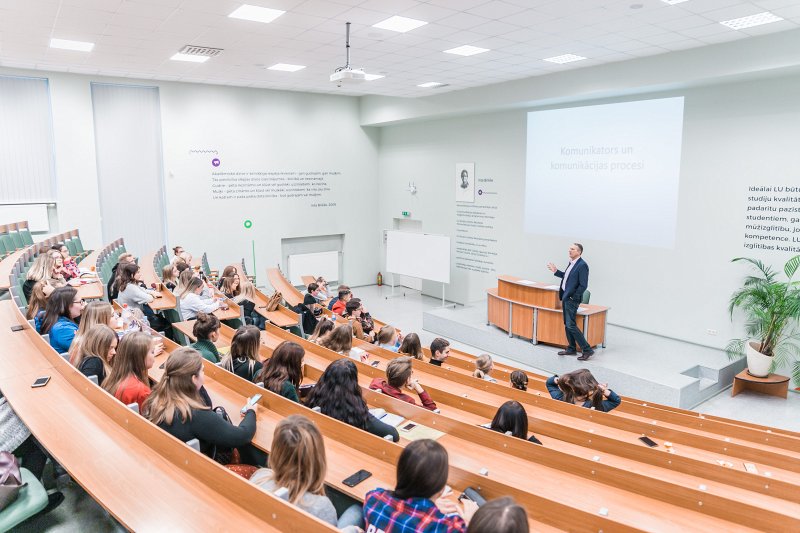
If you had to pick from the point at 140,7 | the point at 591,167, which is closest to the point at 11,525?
the point at 140,7

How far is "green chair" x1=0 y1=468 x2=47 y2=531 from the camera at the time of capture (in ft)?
7.48

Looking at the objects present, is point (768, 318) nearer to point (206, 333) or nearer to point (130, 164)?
point (206, 333)

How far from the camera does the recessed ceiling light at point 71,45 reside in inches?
279

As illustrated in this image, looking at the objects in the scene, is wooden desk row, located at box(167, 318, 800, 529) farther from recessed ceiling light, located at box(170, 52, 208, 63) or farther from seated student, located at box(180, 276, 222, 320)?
recessed ceiling light, located at box(170, 52, 208, 63)

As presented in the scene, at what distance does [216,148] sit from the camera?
1130 centimetres

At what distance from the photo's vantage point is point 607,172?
895cm

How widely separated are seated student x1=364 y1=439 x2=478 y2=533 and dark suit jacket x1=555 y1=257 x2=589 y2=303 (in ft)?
18.5

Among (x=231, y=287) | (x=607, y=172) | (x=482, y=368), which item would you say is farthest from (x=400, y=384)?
(x=607, y=172)

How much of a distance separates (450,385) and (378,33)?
4263 mm

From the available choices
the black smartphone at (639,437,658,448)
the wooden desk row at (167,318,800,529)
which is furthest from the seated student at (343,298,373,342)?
the black smartphone at (639,437,658,448)

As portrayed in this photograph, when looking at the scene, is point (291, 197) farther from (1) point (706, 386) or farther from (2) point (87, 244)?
(1) point (706, 386)

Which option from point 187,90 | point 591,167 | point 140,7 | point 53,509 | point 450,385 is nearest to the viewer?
point 53,509

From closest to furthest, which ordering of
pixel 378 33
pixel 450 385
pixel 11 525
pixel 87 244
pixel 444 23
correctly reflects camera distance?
pixel 11 525 < pixel 450 385 < pixel 444 23 < pixel 378 33 < pixel 87 244

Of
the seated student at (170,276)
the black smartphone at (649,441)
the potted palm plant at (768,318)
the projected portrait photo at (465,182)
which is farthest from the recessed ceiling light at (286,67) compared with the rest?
the black smartphone at (649,441)
